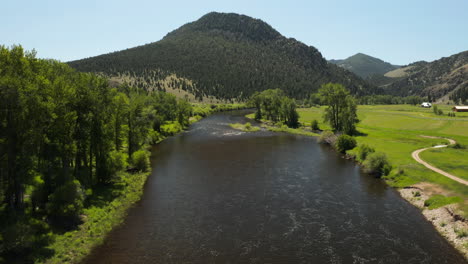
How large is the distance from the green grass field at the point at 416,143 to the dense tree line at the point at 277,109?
7921 millimetres

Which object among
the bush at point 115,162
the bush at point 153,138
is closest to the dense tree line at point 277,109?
the bush at point 153,138

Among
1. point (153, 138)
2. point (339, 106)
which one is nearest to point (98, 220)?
point (153, 138)

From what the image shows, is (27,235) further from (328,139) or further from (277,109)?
(277,109)

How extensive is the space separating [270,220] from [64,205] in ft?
81.1

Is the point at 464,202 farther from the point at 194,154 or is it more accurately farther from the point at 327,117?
the point at 327,117

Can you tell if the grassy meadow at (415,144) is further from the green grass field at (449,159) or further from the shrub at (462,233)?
the shrub at (462,233)

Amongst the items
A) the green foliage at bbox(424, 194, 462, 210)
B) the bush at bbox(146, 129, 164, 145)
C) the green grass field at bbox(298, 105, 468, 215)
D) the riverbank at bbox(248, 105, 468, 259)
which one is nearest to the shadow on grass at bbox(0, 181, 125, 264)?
the riverbank at bbox(248, 105, 468, 259)

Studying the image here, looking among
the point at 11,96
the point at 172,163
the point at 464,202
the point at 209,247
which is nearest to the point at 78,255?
the point at 209,247

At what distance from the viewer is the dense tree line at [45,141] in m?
28.6

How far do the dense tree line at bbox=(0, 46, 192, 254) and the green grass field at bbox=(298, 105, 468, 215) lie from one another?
1943 inches

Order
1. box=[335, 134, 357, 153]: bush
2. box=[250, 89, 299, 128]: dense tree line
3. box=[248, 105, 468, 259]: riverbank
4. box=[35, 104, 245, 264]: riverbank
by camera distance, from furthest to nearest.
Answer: box=[250, 89, 299, 128]: dense tree line → box=[335, 134, 357, 153]: bush → box=[248, 105, 468, 259]: riverbank → box=[35, 104, 245, 264]: riverbank

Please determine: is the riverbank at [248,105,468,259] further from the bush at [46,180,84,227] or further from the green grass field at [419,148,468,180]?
the bush at [46,180,84,227]

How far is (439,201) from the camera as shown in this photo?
42656 mm

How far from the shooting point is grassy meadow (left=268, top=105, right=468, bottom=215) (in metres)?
52.1
